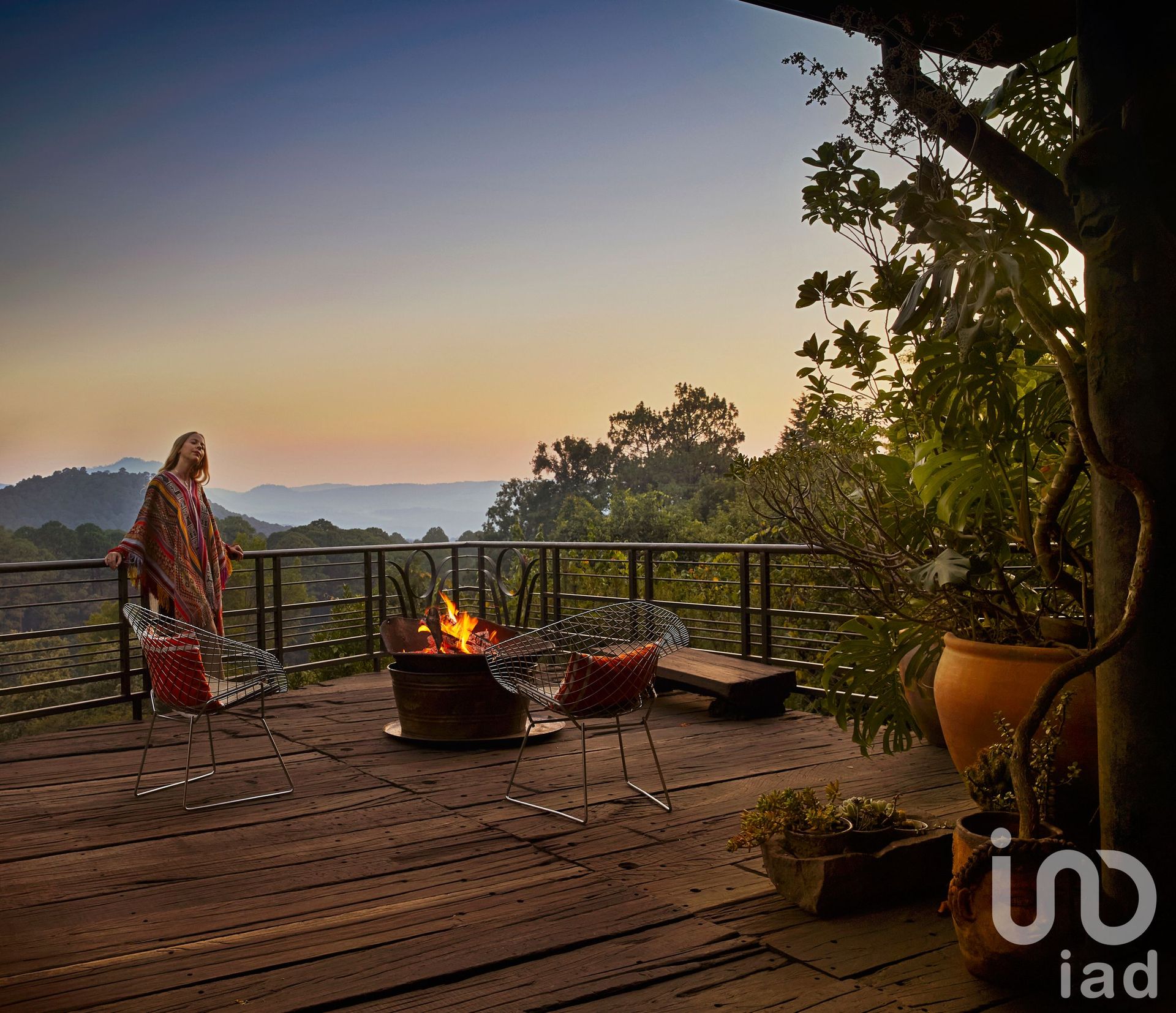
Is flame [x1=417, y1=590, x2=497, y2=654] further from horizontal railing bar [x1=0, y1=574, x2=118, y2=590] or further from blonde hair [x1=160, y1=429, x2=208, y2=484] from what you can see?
horizontal railing bar [x1=0, y1=574, x2=118, y2=590]

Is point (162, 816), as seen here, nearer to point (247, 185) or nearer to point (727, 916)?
point (727, 916)

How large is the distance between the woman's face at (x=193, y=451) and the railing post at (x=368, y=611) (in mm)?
1727

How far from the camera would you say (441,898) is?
2555 millimetres

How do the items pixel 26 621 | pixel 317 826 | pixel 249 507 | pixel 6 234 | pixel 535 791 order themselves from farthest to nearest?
1. pixel 249 507
2. pixel 6 234
3. pixel 26 621
4. pixel 535 791
5. pixel 317 826

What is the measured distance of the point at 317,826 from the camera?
3.24 meters

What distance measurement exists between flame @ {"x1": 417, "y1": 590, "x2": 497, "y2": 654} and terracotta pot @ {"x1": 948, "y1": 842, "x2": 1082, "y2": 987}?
2.73 meters

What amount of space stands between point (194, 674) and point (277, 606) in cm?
258

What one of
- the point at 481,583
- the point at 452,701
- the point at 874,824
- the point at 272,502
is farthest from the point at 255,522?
the point at 874,824

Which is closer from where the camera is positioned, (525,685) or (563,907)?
(563,907)

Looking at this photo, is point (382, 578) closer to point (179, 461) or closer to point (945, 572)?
point (179, 461)

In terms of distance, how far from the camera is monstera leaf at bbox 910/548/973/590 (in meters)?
2.69

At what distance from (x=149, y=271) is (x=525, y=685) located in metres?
10.0

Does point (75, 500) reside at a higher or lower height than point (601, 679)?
higher

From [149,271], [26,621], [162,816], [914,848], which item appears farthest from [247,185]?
[914,848]
